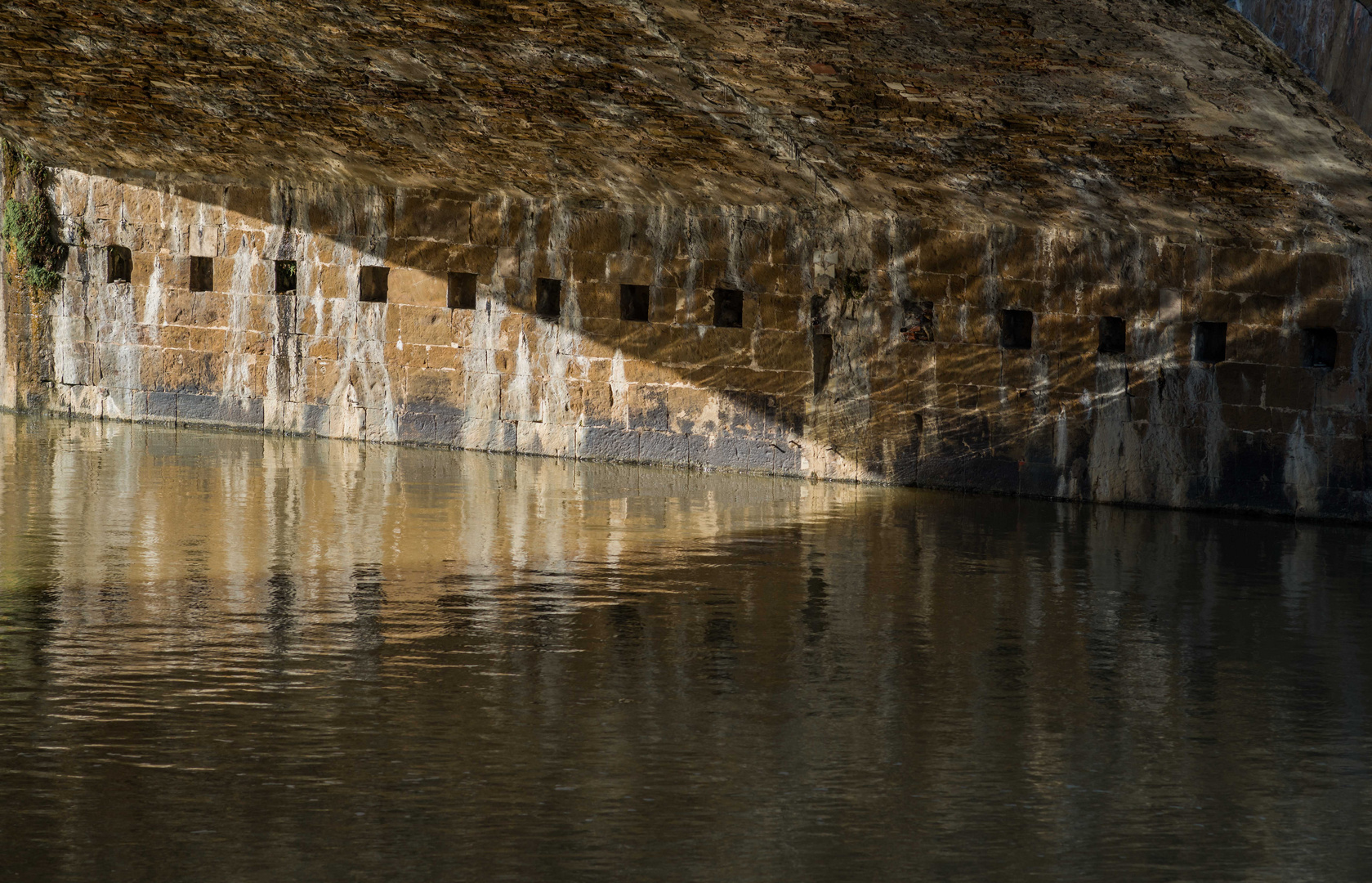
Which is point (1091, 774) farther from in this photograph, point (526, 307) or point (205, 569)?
point (526, 307)

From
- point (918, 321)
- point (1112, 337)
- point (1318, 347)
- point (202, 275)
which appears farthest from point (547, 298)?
point (1318, 347)

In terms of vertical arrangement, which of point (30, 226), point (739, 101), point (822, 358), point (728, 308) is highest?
point (739, 101)

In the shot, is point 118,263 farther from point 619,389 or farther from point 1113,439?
point 1113,439

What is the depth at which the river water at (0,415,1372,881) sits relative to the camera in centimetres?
368

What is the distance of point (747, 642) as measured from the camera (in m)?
5.73

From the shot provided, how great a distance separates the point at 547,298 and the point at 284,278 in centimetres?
202

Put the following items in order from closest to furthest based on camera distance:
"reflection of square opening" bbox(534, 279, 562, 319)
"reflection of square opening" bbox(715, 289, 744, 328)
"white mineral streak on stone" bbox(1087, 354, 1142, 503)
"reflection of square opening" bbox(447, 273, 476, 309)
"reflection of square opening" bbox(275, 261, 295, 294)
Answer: "white mineral streak on stone" bbox(1087, 354, 1142, 503)
"reflection of square opening" bbox(715, 289, 744, 328)
"reflection of square opening" bbox(534, 279, 562, 319)
"reflection of square opening" bbox(447, 273, 476, 309)
"reflection of square opening" bbox(275, 261, 295, 294)

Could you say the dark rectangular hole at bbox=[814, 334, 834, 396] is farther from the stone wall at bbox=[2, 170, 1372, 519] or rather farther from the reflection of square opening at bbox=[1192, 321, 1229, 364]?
the reflection of square opening at bbox=[1192, 321, 1229, 364]

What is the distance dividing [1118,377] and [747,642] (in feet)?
15.0

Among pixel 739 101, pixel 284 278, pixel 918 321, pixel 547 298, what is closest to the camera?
pixel 739 101

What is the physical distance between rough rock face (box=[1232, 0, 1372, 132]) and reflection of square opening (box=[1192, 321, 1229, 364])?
3.25m

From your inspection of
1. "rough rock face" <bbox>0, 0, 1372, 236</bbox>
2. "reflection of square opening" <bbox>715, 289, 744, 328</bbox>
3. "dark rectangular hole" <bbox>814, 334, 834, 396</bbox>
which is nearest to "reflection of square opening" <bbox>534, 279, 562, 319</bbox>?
"rough rock face" <bbox>0, 0, 1372, 236</bbox>

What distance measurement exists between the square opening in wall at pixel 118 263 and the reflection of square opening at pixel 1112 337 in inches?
276

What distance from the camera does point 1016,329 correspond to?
993 cm
